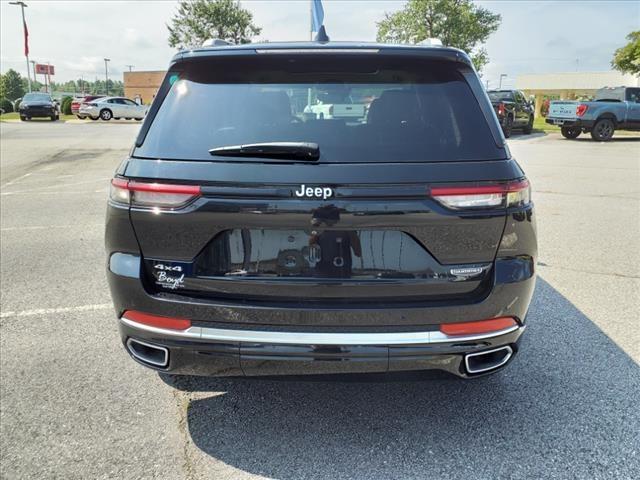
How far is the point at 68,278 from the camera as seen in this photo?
5.00m

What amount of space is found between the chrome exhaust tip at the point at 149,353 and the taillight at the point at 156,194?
25.5 inches

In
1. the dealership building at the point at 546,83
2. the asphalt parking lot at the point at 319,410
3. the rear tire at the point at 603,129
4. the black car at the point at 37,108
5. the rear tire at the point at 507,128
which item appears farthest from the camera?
the dealership building at the point at 546,83

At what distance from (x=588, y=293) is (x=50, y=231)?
20.9 ft

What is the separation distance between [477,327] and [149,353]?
150 centimetres

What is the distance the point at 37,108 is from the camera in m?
34.2

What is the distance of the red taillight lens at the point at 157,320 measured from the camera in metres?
2.27

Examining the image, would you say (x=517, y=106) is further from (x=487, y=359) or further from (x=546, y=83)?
(x=546, y=83)

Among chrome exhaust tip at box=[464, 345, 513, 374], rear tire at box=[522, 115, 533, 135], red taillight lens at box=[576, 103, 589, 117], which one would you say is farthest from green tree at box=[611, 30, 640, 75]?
chrome exhaust tip at box=[464, 345, 513, 374]

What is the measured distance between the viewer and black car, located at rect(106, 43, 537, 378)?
2176 millimetres

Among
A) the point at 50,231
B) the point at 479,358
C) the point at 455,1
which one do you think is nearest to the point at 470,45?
the point at 455,1

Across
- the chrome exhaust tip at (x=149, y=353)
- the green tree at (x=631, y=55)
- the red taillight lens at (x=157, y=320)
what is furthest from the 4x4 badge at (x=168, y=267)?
the green tree at (x=631, y=55)

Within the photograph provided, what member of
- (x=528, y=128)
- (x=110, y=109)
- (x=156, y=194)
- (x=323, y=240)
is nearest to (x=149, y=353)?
(x=156, y=194)

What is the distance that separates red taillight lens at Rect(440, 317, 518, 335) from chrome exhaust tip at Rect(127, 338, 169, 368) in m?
1.25

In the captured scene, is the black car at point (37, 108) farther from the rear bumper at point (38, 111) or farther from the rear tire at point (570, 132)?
the rear tire at point (570, 132)
